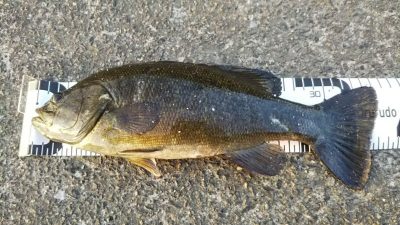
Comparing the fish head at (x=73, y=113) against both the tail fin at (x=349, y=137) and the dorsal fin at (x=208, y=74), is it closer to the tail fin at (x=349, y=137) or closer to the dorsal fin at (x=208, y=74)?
the dorsal fin at (x=208, y=74)

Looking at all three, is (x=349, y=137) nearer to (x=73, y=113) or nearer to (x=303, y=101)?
(x=303, y=101)

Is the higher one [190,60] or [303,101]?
[190,60]

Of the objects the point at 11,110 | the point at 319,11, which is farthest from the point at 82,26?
the point at 319,11

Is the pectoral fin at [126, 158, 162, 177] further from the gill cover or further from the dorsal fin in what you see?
the dorsal fin

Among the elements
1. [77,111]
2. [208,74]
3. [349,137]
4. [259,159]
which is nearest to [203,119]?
[208,74]

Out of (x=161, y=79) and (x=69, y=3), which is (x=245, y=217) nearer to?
(x=161, y=79)

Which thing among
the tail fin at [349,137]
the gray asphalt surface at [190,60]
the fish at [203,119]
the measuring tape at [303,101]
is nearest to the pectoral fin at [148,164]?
the fish at [203,119]

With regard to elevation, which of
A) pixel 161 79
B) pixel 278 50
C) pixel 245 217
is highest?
pixel 278 50
